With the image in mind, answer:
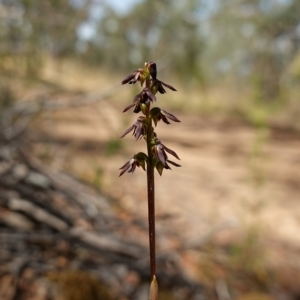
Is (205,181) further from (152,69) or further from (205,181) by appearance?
(152,69)

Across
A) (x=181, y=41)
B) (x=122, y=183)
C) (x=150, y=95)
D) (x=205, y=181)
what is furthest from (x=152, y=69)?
(x=181, y=41)

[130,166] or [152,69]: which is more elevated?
[152,69]

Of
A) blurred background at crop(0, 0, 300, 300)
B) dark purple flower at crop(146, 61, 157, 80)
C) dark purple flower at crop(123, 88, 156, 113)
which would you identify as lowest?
dark purple flower at crop(123, 88, 156, 113)

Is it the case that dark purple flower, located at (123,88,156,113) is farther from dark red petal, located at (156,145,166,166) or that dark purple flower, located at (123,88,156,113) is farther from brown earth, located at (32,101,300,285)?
brown earth, located at (32,101,300,285)

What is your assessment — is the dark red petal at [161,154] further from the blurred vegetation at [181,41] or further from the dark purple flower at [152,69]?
the blurred vegetation at [181,41]

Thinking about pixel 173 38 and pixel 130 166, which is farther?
pixel 173 38

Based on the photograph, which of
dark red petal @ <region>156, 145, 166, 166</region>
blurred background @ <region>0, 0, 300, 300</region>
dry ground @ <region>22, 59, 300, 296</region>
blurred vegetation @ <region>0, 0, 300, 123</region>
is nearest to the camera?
dark red petal @ <region>156, 145, 166, 166</region>

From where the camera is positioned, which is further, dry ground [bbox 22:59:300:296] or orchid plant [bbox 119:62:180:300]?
dry ground [bbox 22:59:300:296]

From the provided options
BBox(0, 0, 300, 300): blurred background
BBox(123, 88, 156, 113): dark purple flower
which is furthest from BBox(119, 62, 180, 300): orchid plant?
BBox(0, 0, 300, 300): blurred background

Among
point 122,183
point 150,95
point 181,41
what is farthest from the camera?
point 181,41

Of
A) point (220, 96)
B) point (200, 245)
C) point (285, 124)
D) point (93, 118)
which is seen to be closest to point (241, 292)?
point (200, 245)
